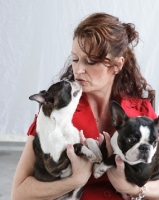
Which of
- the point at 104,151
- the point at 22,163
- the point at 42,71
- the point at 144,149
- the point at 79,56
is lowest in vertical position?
the point at 42,71

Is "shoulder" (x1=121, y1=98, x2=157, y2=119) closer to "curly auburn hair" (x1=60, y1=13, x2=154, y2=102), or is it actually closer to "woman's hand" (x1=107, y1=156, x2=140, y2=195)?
"curly auburn hair" (x1=60, y1=13, x2=154, y2=102)

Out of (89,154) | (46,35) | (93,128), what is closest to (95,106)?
(93,128)

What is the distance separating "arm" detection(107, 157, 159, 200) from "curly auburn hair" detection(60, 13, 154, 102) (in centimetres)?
41

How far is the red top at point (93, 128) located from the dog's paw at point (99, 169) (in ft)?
0.33

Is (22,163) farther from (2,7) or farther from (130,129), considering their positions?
(2,7)

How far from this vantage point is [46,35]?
10.8ft

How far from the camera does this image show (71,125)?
1399mm

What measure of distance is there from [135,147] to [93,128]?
1.05 ft

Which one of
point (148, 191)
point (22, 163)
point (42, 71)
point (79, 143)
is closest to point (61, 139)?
point (79, 143)

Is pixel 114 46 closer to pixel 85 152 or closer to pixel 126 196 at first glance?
pixel 85 152

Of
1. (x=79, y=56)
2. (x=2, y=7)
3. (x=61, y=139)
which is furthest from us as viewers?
(x=2, y=7)

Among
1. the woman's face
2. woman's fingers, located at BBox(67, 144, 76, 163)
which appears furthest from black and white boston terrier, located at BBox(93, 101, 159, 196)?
the woman's face

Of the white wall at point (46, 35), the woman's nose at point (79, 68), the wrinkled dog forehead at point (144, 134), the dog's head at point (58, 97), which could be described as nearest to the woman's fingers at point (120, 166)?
the wrinkled dog forehead at point (144, 134)

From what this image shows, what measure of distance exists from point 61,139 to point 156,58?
219 cm
